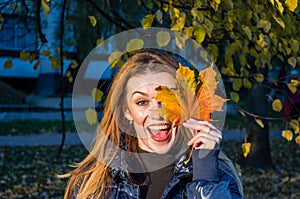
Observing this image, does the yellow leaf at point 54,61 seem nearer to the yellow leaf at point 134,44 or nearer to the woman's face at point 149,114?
the yellow leaf at point 134,44

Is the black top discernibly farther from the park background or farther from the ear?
the park background

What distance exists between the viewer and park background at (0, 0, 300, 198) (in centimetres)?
447

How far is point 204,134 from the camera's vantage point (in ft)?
6.88

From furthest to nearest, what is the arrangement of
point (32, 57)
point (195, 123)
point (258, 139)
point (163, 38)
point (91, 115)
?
1. point (258, 139)
2. point (32, 57)
3. point (91, 115)
4. point (163, 38)
5. point (195, 123)

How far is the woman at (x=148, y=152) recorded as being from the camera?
2125 mm

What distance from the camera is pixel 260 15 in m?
4.48

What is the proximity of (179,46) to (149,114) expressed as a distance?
185 cm

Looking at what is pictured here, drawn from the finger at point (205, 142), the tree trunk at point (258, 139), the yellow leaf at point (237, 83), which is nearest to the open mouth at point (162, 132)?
the finger at point (205, 142)

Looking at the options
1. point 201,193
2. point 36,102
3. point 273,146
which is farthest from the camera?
point 36,102

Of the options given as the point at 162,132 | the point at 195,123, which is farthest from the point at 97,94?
the point at 195,123

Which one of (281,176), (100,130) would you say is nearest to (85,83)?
(100,130)

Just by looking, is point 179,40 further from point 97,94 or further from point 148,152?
point 148,152

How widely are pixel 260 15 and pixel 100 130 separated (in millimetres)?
2265

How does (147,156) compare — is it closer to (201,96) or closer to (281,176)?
(201,96)
